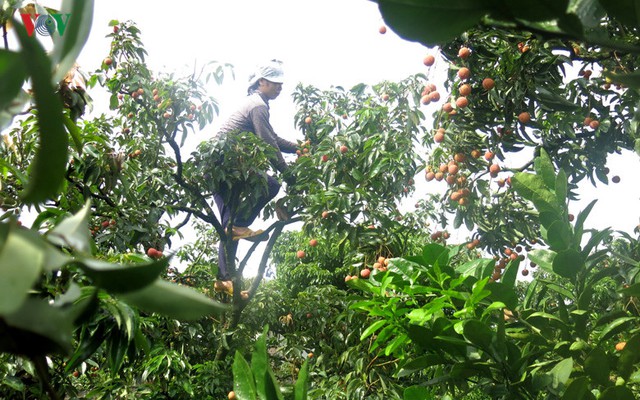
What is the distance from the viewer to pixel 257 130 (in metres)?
3.91

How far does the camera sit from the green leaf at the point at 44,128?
13 cm

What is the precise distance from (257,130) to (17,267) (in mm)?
3815

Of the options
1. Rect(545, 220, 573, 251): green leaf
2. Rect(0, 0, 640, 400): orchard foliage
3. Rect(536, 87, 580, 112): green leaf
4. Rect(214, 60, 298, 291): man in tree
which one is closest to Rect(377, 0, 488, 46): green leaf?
Rect(0, 0, 640, 400): orchard foliage

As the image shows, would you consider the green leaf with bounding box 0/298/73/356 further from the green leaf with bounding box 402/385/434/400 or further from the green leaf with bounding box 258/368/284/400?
the green leaf with bounding box 402/385/434/400

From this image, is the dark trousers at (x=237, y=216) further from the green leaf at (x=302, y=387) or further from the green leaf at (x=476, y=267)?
the green leaf at (x=302, y=387)

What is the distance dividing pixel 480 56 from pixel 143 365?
2.11m

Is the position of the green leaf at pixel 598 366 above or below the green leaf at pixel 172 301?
above

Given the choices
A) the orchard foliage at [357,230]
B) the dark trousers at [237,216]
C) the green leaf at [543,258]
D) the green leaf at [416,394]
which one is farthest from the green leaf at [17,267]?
the dark trousers at [237,216]

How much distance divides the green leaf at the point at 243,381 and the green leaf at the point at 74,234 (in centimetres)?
23

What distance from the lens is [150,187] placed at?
376 cm

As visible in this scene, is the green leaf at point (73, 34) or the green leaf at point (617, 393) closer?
the green leaf at point (73, 34)

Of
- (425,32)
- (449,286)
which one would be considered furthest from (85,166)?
(425,32)

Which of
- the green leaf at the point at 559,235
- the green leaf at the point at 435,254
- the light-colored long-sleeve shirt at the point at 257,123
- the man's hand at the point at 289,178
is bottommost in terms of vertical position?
the green leaf at the point at 435,254

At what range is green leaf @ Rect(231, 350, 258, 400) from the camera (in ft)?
1.29
